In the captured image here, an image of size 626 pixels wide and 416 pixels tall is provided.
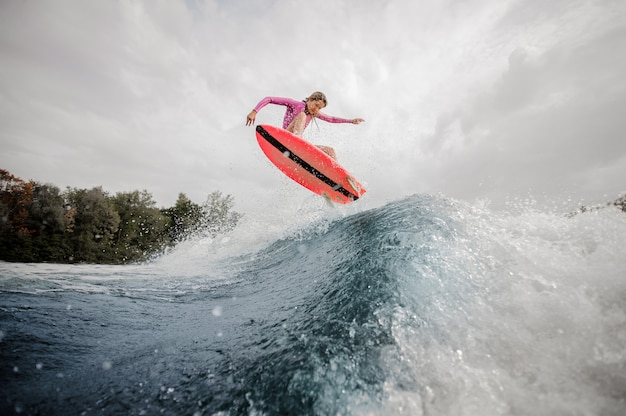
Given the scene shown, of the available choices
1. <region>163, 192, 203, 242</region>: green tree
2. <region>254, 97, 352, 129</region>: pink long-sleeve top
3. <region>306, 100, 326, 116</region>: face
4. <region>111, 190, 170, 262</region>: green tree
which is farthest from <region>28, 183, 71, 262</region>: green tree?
<region>306, 100, 326, 116</region>: face

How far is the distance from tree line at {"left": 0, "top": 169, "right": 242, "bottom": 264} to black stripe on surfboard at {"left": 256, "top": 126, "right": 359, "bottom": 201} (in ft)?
52.5

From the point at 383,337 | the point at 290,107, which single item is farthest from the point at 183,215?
the point at 383,337

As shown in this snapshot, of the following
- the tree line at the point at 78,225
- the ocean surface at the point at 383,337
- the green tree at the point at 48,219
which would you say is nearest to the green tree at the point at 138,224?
the tree line at the point at 78,225

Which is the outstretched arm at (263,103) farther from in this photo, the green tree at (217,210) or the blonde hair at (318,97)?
the green tree at (217,210)

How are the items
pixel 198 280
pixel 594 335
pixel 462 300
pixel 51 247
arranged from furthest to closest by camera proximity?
pixel 51 247
pixel 198 280
pixel 462 300
pixel 594 335

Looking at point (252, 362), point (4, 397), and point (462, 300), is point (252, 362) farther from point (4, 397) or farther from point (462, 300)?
point (462, 300)

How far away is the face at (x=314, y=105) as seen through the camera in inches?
294

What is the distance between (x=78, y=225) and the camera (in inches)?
1380

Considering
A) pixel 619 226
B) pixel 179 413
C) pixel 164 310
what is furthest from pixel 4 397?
pixel 619 226

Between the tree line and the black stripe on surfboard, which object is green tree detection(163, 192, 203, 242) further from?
the black stripe on surfboard

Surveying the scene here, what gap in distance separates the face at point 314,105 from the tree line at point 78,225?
16.1m

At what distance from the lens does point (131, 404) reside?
175cm

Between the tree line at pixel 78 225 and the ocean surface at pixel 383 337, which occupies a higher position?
the tree line at pixel 78 225

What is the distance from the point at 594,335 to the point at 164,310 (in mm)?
4346
